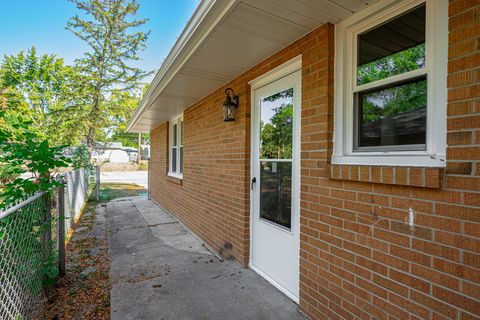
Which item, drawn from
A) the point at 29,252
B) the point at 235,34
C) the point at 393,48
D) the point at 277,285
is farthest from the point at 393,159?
the point at 29,252

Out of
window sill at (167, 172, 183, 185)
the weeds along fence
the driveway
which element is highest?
window sill at (167, 172, 183, 185)

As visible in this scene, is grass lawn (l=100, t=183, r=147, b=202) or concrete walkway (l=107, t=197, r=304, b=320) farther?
grass lawn (l=100, t=183, r=147, b=202)

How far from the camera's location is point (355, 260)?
185cm

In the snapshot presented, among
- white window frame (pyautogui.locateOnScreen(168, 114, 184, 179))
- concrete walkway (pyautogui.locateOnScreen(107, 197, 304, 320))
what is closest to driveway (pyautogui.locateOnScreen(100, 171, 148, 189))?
white window frame (pyautogui.locateOnScreen(168, 114, 184, 179))

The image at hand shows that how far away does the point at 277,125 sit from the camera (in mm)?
2883

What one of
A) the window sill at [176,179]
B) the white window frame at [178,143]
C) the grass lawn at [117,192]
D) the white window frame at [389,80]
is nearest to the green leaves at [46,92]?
the grass lawn at [117,192]

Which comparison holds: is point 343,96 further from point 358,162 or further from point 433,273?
point 433,273

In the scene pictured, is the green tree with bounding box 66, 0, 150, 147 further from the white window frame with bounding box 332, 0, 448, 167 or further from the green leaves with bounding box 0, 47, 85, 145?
the white window frame with bounding box 332, 0, 448, 167

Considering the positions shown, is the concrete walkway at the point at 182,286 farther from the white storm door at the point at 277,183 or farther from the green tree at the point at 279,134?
the green tree at the point at 279,134

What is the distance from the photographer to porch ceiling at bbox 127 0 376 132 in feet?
6.04

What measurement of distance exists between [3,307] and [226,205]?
8.22 ft

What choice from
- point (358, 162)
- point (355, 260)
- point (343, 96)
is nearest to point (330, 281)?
point (355, 260)

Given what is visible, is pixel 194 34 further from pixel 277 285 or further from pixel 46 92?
pixel 46 92

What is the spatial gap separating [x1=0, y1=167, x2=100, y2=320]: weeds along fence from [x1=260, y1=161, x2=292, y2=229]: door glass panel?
2.31 metres
